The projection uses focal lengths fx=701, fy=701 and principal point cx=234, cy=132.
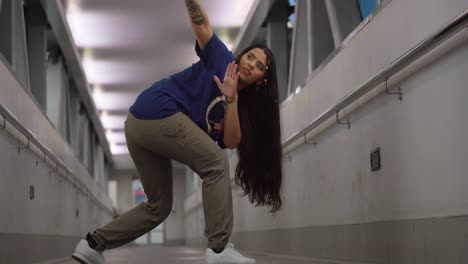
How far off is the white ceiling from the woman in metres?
7.22

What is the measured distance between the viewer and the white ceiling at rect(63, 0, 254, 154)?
409 inches

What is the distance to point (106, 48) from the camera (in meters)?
12.4

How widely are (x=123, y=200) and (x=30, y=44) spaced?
22.0m

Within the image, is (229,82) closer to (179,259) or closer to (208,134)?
(208,134)

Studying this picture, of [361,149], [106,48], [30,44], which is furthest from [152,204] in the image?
[106,48]

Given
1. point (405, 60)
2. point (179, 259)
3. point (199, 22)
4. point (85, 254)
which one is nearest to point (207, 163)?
point (199, 22)

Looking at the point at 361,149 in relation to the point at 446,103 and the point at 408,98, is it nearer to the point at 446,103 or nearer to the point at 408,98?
the point at 408,98

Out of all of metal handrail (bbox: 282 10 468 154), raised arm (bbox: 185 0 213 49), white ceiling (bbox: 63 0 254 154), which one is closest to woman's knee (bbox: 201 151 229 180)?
raised arm (bbox: 185 0 213 49)

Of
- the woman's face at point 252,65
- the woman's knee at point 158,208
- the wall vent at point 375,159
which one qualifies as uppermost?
the woman's face at point 252,65

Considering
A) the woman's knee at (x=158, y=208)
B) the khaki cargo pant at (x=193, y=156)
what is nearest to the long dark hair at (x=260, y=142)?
the khaki cargo pant at (x=193, y=156)

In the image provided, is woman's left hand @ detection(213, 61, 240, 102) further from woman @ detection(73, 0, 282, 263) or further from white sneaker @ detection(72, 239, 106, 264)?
white sneaker @ detection(72, 239, 106, 264)

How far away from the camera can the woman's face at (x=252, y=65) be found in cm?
301

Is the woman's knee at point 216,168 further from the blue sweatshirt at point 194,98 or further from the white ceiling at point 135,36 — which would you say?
the white ceiling at point 135,36

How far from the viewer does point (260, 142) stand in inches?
128
